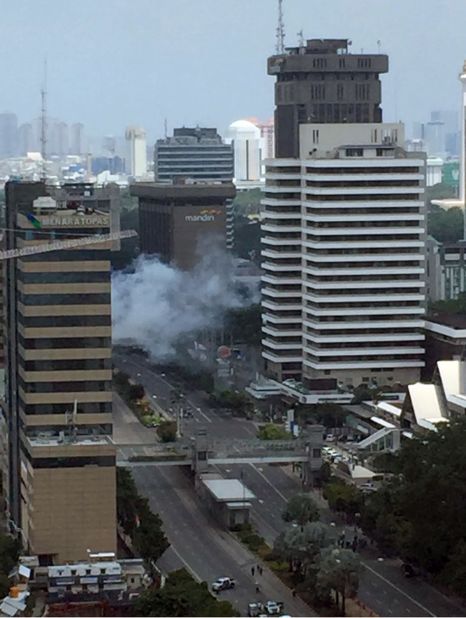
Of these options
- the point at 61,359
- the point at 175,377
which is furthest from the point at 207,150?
the point at 61,359

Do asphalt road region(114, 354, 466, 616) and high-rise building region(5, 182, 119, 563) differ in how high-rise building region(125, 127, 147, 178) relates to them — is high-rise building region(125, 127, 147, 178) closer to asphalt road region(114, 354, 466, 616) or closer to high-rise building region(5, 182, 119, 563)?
asphalt road region(114, 354, 466, 616)

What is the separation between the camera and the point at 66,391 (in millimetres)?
10648

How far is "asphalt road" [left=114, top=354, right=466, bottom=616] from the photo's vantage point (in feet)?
32.1

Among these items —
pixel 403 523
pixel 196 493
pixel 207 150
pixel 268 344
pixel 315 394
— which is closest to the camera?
pixel 403 523

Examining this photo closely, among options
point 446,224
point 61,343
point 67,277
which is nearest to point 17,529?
point 61,343

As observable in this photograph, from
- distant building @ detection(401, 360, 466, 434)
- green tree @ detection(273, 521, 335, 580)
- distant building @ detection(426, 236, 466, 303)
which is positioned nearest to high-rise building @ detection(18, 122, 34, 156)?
distant building @ detection(426, 236, 466, 303)

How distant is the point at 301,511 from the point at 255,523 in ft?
1.65

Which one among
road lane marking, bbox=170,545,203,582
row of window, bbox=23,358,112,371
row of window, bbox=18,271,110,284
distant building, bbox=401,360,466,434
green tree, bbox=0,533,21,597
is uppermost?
row of window, bbox=18,271,110,284

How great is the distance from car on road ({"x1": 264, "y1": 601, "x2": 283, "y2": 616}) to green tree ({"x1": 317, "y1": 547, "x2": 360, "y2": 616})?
0.81ft

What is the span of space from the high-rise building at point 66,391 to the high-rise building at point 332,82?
7.88m

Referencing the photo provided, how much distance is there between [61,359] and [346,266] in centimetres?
634

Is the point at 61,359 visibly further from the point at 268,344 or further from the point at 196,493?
the point at 268,344

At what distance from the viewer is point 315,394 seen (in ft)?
53.6

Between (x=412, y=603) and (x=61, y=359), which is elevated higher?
(x=61, y=359)
